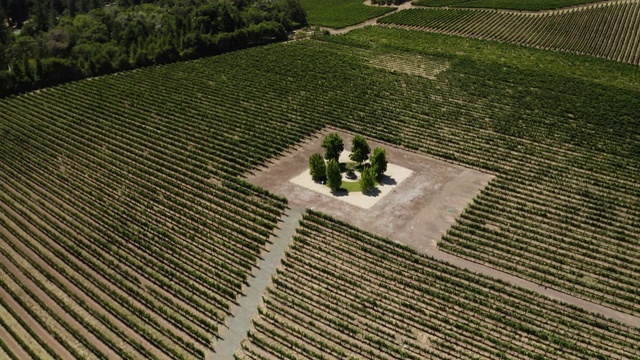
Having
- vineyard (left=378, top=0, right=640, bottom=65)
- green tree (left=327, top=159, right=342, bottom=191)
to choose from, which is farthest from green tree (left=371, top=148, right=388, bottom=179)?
vineyard (left=378, top=0, right=640, bottom=65)

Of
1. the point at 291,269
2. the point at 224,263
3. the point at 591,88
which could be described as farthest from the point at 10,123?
the point at 591,88

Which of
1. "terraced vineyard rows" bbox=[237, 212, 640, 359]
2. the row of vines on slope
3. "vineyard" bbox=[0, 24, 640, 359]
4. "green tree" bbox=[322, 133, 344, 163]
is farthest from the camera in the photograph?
"green tree" bbox=[322, 133, 344, 163]

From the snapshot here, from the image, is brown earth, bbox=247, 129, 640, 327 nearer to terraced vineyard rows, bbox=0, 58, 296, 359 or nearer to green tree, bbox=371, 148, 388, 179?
green tree, bbox=371, 148, 388, 179

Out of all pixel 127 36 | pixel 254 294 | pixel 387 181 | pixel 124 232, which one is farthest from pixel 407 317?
pixel 127 36

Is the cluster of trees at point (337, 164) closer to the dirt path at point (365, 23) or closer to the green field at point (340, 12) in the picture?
the dirt path at point (365, 23)

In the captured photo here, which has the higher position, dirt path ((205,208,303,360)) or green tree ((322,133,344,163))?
green tree ((322,133,344,163))
